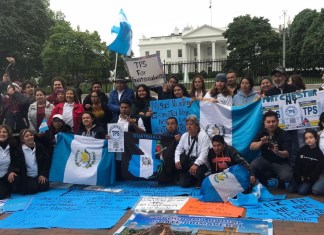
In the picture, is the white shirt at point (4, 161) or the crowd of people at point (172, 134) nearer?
the crowd of people at point (172, 134)

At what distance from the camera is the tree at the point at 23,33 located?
3206 cm

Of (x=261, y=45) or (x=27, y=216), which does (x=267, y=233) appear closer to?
(x=27, y=216)

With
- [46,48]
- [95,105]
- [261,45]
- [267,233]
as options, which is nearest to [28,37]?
[46,48]

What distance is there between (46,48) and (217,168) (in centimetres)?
2635

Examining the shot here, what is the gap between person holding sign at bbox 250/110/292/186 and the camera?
628 cm

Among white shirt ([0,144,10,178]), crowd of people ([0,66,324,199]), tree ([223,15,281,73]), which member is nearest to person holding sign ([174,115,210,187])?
crowd of people ([0,66,324,199])

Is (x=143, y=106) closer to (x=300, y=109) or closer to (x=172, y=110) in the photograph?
(x=172, y=110)

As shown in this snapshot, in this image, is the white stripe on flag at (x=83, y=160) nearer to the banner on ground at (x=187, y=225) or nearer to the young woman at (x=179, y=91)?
the young woman at (x=179, y=91)

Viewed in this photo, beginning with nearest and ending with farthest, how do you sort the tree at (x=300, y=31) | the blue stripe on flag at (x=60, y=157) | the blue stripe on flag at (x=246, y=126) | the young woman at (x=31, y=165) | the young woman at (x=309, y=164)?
the young woman at (x=309, y=164) → the young woman at (x=31, y=165) → the blue stripe on flag at (x=246, y=126) → the blue stripe on flag at (x=60, y=157) → the tree at (x=300, y=31)

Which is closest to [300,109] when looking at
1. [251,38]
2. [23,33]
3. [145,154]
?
[145,154]

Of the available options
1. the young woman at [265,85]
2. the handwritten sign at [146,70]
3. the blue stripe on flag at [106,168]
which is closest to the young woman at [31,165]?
the blue stripe on flag at [106,168]

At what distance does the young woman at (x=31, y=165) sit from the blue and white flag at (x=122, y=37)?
3.56 m

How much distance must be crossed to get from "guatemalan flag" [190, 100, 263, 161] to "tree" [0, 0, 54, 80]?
87.4 feet

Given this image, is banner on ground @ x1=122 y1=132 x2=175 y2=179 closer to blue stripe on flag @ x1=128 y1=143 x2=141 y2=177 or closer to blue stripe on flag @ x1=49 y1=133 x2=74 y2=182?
blue stripe on flag @ x1=128 y1=143 x2=141 y2=177
